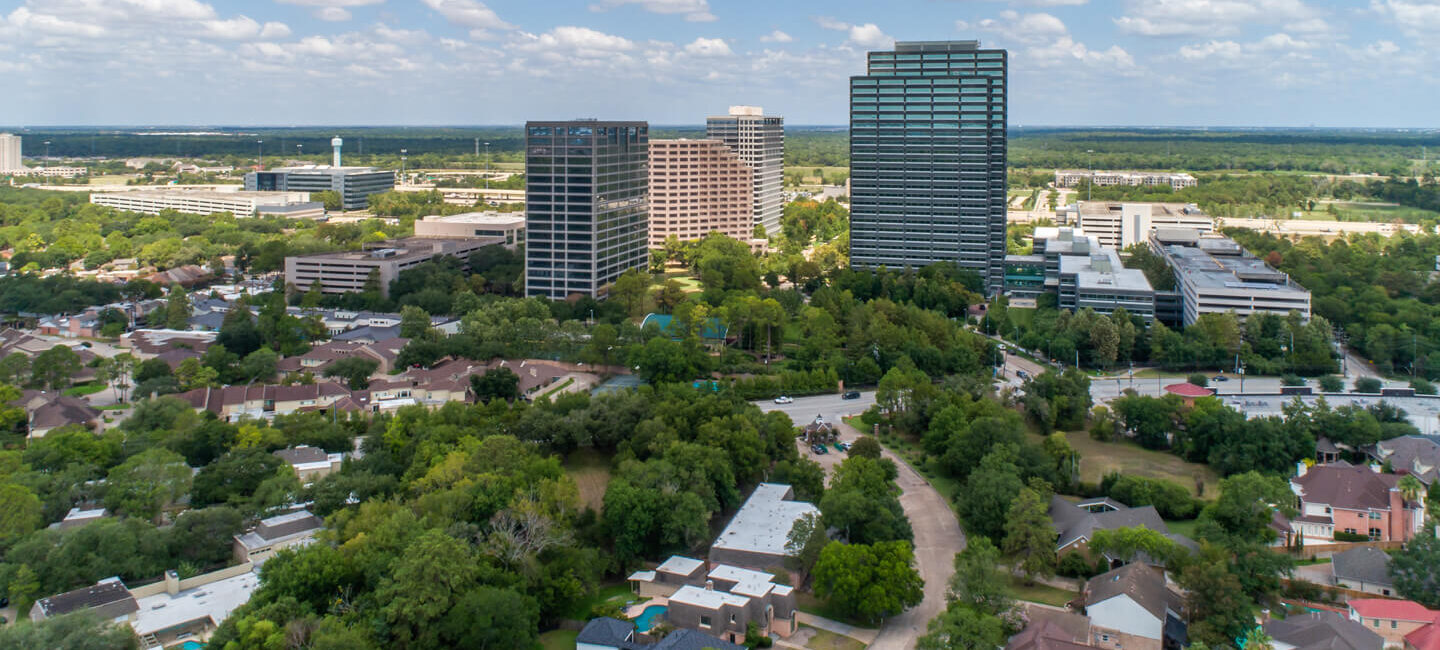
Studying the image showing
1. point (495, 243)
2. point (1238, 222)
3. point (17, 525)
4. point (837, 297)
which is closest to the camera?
point (17, 525)

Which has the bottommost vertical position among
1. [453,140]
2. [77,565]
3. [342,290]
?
[77,565]

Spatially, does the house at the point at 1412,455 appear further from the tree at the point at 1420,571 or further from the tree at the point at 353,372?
the tree at the point at 353,372

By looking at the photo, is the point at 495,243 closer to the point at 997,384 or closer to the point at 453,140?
the point at 997,384

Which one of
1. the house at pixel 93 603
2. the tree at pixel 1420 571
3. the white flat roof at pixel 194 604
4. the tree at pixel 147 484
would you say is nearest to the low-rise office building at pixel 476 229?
the tree at pixel 147 484

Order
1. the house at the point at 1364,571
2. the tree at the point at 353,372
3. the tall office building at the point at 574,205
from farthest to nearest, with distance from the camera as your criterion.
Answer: the tall office building at the point at 574,205
the tree at the point at 353,372
the house at the point at 1364,571

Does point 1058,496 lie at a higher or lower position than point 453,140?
lower

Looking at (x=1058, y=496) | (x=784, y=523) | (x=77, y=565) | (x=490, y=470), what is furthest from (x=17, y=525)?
(x=1058, y=496)

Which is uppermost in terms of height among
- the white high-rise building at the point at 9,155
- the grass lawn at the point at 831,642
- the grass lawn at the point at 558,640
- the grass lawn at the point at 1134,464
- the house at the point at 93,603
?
the white high-rise building at the point at 9,155

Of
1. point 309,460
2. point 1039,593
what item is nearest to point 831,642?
point 1039,593
